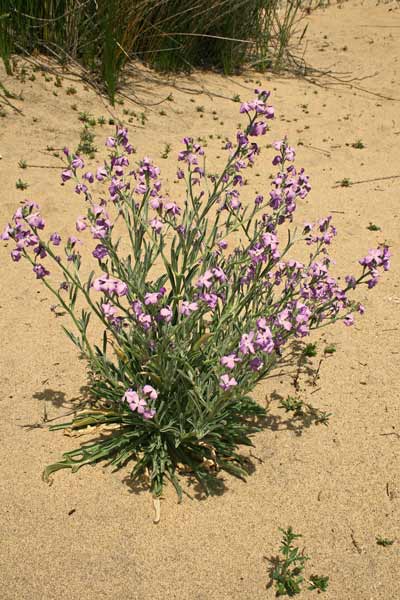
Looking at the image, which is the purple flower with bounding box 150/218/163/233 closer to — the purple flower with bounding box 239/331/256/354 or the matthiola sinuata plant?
the matthiola sinuata plant

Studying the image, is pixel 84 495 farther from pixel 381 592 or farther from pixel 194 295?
pixel 381 592

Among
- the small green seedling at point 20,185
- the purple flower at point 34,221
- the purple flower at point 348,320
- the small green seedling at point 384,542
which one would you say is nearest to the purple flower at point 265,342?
the purple flower at point 348,320

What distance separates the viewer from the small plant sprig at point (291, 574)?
2.32m

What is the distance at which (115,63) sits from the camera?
664 cm

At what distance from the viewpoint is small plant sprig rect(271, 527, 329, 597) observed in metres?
2.32

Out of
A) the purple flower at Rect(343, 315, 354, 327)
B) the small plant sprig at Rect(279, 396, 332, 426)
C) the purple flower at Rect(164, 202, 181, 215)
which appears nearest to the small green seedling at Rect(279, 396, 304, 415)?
the small plant sprig at Rect(279, 396, 332, 426)

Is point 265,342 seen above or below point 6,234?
below

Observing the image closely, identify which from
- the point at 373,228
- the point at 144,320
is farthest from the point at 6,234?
the point at 373,228

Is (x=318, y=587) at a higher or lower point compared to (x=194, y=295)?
lower

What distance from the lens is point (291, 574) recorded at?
236cm

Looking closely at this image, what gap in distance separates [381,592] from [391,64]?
27.9 ft

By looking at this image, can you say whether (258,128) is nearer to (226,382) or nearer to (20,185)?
(226,382)

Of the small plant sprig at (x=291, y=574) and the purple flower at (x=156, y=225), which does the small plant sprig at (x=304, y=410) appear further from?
the purple flower at (x=156, y=225)

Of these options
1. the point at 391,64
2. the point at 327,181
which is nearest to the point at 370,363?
the point at 327,181
